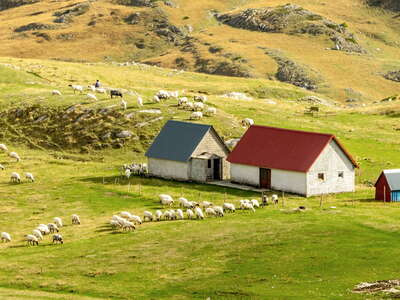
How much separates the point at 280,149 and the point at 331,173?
576 cm

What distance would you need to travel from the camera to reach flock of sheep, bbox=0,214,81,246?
62.0 meters

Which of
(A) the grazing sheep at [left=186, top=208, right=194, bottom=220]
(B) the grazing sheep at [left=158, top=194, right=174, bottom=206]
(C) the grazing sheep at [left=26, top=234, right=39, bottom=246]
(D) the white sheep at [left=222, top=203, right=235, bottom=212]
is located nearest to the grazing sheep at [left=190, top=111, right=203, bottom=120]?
(B) the grazing sheep at [left=158, top=194, right=174, bottom=206]

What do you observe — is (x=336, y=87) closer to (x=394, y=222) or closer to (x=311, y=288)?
(x=394, y=222)

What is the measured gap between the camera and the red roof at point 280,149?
3150 inches

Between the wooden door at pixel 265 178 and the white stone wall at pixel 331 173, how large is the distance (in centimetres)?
501

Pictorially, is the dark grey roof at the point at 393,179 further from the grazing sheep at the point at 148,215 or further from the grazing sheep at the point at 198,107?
the grazing sheep at the point at 198,107

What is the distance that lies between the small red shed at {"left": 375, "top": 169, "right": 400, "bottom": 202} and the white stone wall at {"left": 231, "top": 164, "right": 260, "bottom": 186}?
1274cm

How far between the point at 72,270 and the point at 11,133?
6389 centimetres

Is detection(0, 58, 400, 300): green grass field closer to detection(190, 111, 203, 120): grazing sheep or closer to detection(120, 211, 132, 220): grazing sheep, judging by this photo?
detection(190, 111, 203, 120): grazing sheep

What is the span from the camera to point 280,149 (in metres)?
83.2

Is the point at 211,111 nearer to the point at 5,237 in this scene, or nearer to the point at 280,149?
the point at 280,149

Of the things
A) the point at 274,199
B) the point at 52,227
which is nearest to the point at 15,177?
the point at 52,227

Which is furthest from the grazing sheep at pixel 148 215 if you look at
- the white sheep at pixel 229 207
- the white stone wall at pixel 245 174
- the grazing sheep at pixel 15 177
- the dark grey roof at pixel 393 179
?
the grazing sheep at pixel 15 177

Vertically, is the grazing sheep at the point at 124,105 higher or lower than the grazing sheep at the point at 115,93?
lower
